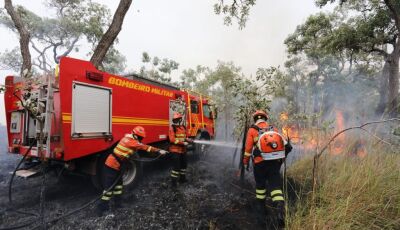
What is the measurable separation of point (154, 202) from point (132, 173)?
1.18 metres

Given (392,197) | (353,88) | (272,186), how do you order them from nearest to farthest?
(392,197)
(272,186)
(353,88)

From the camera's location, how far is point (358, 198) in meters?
3.45

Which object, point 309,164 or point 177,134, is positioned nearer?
point 309,164

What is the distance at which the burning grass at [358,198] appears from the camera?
126 inches

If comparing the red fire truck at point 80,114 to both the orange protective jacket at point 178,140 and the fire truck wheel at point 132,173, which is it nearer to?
the fire truck wheel at point 132,173

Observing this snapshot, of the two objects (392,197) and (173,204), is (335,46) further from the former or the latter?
(173,204)

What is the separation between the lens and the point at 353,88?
2144 cm

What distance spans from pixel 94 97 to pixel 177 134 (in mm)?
2227

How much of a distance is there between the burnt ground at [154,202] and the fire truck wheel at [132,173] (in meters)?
0.20

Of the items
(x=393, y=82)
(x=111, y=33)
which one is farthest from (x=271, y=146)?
(x=393, y=82)

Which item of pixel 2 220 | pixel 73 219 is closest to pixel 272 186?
pixel 73 219

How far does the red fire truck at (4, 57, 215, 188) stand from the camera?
4.93 meters

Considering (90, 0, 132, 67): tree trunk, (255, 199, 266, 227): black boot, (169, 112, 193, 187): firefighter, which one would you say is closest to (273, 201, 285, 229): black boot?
(255, 199, 266, 227): black boot

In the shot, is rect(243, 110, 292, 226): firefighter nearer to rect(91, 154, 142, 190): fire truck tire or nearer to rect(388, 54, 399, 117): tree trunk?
rect(91, 154, 142, 190): fire truck tire
